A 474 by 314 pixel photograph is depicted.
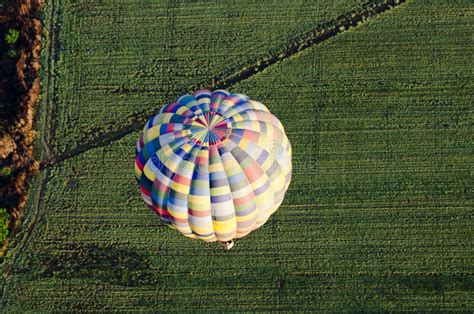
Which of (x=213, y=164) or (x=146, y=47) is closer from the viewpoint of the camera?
(x=213, y=164)

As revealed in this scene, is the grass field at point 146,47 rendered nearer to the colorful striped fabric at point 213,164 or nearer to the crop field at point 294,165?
the crop field at point 294,165

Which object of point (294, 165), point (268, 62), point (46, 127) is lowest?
point (294, 165)

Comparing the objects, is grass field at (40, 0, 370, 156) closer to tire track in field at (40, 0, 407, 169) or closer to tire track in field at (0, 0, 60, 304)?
tire track in field at (0, 0, 60, 304)

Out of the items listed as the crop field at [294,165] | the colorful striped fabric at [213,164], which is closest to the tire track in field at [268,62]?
the crop field at [294,165]

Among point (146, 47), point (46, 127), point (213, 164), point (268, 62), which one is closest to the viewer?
point (213, 164)

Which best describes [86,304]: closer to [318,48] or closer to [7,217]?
[7,217]

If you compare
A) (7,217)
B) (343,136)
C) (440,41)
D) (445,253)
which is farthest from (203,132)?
(440,41)

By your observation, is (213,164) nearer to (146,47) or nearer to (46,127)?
(146,47)

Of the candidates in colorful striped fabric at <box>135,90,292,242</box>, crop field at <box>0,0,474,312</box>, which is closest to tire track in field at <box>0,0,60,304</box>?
crop field at <box>0,0,474,312</box>

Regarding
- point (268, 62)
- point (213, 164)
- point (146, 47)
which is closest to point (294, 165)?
point (268, 62)

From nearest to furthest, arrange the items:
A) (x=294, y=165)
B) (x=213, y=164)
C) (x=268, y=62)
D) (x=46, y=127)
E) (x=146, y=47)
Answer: (x=213, y=164) < (x=294, y=165) < (x=46, y=127) < (x=268, y=62) < (x=146, y=47)
